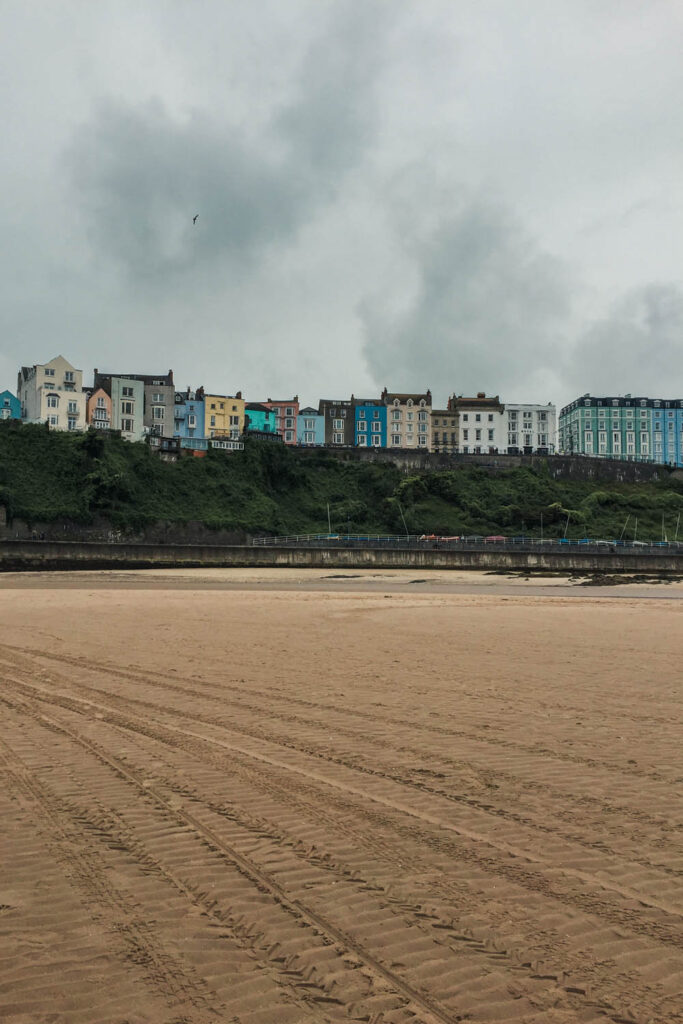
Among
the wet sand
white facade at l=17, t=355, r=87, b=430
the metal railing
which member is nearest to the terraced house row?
white facade at l=17, t=355, r=87, b=430

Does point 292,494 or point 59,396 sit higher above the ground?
point 59,396

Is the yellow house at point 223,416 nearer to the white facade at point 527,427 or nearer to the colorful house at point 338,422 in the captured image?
the colorful house at point 338,422

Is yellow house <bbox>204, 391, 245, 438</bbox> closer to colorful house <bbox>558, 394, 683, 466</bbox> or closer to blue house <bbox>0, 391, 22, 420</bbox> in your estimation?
blue house <bbox>0, 391, 22, 420</bbox>

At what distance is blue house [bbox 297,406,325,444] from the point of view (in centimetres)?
11406

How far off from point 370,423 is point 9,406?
52.7 m

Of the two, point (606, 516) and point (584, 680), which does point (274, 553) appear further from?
point (606, 516)

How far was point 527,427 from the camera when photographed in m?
117

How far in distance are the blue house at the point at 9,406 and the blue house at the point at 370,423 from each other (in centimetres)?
4947

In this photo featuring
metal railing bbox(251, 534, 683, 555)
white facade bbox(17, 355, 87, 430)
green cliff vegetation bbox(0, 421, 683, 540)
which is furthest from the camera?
white facade bbox(17, 355, 87, 430)

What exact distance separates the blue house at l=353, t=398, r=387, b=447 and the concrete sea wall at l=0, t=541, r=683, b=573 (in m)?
63.7

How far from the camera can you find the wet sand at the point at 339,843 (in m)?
3.24

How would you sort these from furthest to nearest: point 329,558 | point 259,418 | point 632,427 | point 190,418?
point 632,427 → point 259,418 → point 190,418 → point 329,558

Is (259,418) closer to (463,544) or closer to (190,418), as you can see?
(190,418)

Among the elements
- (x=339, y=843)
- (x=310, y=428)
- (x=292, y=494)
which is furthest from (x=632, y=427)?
(x=339, y=843)
